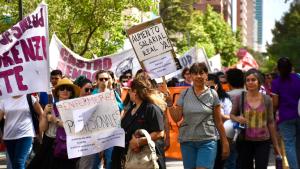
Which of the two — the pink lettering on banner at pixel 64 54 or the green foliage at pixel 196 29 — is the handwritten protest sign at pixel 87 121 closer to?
the pink lettering on banner at pixel 64 54

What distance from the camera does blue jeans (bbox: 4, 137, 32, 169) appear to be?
10.1m

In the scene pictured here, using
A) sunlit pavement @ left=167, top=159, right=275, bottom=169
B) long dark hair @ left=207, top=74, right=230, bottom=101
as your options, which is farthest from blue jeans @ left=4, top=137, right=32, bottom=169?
sunlit pavement @ left=167, top=159, right=275, bottom=169

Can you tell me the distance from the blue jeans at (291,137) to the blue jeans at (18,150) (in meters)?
3.27

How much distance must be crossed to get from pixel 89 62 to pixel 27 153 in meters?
6.98

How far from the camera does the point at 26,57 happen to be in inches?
373

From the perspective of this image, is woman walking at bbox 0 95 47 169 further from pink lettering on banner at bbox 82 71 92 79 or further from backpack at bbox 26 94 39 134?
pink lettering on banner at bbox 82 71 92 79

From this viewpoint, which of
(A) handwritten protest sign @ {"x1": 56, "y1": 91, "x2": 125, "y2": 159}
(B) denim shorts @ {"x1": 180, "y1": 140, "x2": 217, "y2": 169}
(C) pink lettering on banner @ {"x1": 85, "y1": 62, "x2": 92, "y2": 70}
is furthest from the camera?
(C) pink lettering on banner @ {"x1": 85, "y1": 62, "x2": 92, "y2": 70}

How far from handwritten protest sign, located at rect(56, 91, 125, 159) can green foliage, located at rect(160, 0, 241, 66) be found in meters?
56.5

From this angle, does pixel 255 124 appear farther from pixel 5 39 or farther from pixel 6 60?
pixel 5 39

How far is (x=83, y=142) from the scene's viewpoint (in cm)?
870

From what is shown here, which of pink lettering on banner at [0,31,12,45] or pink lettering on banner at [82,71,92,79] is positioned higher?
pink lettering on banner at [0,31,12,45]

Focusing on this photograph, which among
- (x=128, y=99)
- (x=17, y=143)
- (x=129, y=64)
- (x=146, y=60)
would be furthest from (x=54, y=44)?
(x=128, y=99)

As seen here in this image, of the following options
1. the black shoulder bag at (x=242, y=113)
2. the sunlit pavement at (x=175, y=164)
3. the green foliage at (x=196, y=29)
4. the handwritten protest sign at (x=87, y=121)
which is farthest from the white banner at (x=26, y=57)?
the green foliage at (x=196, y=29)

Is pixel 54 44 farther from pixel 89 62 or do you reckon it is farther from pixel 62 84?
pixel 62 84
